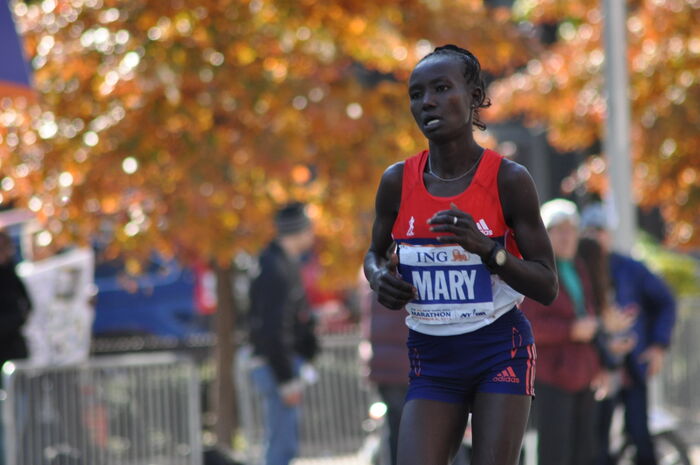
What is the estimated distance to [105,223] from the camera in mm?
10023

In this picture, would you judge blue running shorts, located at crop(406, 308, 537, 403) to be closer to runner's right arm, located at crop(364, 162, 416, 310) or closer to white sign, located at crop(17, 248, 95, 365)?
runner's right arm, located at crop(364, 162, 416, 310)

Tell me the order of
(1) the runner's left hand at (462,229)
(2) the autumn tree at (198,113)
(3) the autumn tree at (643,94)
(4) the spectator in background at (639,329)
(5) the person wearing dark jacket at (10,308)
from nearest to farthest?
1. (1) the runner's left hand at (462,229)
2. (5) the person wearing dark jacket at (10,308)
3. (4) the spectator in background at (639,329)
4. (2) the autumn tree at (198,113)
5. (3) the autumn tree at (643,94)

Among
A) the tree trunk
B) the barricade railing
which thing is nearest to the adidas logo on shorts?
the tree trunk

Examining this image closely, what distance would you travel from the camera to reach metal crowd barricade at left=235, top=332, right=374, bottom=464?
451 inches

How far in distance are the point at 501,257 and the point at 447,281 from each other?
29 centimetres

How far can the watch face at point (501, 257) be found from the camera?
13.7 feet

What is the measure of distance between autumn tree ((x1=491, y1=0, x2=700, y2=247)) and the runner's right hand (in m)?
8.67

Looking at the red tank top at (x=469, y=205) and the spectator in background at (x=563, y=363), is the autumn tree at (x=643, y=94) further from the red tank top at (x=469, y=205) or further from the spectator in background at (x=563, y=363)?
the red tank top at (x=469, y=205)

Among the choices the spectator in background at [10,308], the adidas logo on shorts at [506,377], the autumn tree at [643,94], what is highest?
the autumn tree at [643,94]

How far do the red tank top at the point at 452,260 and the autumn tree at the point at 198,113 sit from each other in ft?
16.7

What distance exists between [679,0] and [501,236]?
10128 millimetres

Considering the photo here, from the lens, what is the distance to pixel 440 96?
436 cm

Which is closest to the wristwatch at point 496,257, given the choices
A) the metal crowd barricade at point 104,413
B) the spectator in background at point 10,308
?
the spectator in background at point 10,308

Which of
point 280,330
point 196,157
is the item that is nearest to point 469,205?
point 280,330
